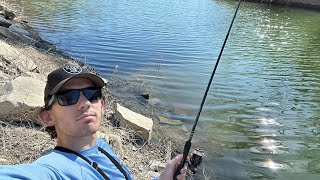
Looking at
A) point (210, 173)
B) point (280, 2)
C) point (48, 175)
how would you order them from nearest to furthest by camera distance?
point (48, 175) → point (210, 173) → point (280, 2)

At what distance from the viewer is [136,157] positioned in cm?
527

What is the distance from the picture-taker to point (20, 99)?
15.6 ft

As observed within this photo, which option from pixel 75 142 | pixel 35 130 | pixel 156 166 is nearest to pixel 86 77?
pixel 75 142

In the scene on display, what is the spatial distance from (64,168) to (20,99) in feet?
9.98

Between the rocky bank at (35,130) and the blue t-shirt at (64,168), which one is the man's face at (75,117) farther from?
the rocky bank at (35,130)

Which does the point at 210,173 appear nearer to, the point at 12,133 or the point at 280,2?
the point at 12,133

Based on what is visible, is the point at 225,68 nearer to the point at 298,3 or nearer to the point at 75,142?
the point at 75,142

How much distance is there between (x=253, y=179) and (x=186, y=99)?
134 inches

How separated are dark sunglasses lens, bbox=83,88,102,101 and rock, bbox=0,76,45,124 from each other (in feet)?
8.83

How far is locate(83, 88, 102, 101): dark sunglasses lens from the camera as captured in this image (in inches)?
88.4

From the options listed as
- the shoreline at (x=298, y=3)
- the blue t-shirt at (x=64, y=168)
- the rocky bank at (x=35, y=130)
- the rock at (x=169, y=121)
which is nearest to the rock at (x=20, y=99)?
the rocky bank at (x=35, y=130)

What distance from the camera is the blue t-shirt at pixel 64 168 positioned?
66.2 inches

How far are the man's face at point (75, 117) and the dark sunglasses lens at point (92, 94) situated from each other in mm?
25

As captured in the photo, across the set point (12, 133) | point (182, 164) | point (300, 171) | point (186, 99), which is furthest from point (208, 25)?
point (182, 164)
